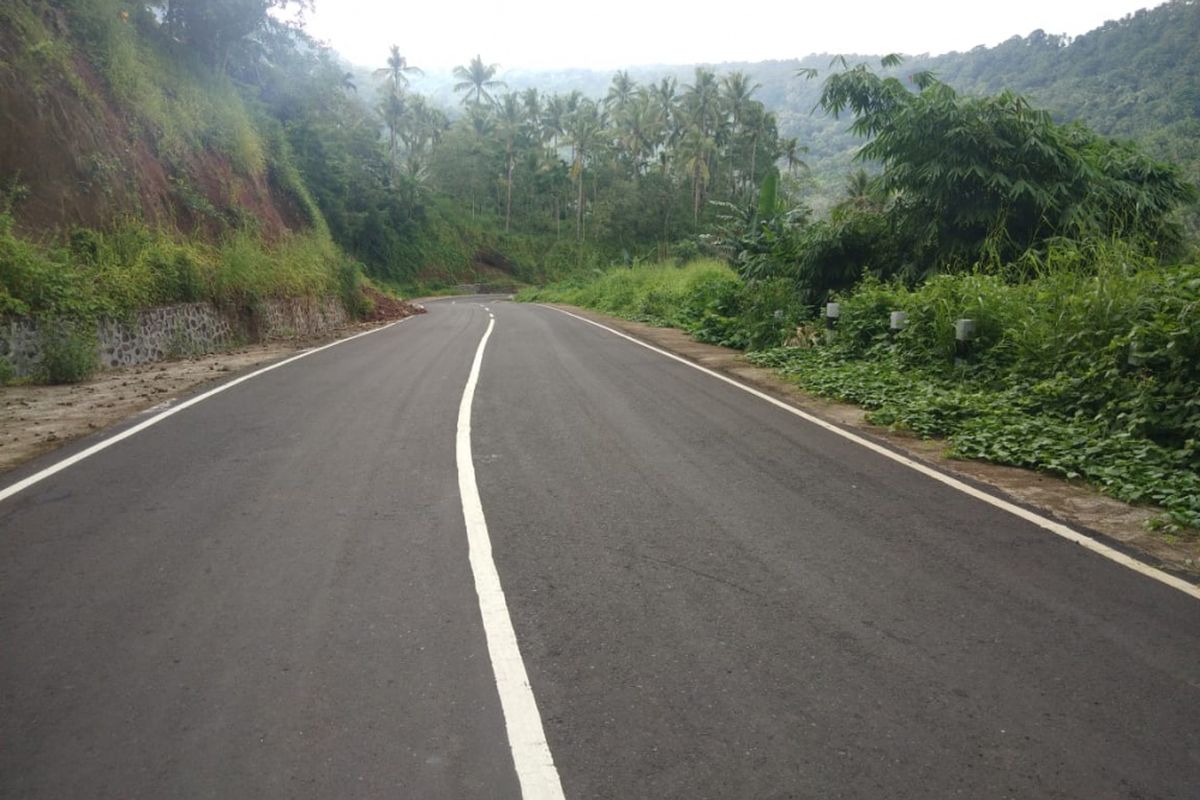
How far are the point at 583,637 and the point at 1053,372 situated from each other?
25.0 ft

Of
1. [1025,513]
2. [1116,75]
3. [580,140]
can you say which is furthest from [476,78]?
[1025,513]

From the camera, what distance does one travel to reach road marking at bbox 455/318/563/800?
2928 millimetres

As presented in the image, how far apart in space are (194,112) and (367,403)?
735 inches

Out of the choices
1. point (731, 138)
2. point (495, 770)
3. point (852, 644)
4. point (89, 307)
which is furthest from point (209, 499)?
point (731, 138)

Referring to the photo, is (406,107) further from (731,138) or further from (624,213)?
(731,138)

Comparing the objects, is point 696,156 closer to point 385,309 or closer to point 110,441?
point 385,309

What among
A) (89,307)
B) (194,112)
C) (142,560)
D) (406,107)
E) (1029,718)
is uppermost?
(406,107)

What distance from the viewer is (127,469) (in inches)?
275

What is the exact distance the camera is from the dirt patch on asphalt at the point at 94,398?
817 cm

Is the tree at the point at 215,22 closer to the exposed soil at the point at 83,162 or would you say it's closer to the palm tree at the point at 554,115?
the exposed soil at the point at 83,162

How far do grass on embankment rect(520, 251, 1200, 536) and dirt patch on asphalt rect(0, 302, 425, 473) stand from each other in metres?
8.59

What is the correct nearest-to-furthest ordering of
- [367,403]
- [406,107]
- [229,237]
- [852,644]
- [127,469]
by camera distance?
1. [852,644]
2. [127,469]
3. [367,403]
4. [229,237]
5. [406,107]

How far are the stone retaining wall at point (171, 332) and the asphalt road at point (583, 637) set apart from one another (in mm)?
6146

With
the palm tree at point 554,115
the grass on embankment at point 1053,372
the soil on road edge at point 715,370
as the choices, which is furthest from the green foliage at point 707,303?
the palm tree at point 554,115
